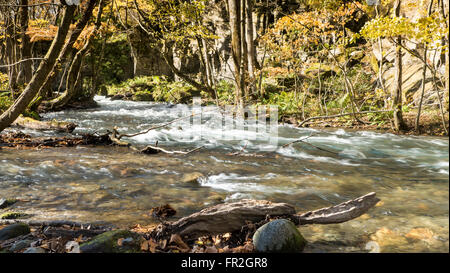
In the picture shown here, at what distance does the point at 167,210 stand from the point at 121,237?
1069 millimetres

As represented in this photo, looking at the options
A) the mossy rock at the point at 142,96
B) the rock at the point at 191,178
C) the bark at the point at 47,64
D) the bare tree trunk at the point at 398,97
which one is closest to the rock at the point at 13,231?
the rock at the point at 191,178

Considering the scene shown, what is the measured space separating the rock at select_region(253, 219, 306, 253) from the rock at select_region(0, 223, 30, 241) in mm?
1839

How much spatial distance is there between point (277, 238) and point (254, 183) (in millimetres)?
2173

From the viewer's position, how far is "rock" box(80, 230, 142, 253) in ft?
6.03

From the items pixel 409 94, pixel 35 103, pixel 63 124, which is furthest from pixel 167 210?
pixel 409 94

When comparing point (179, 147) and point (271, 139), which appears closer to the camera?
point (179, 147)

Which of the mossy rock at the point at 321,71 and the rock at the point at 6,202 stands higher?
the mossy rock at the point at 321,71

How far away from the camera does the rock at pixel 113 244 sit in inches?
72.4

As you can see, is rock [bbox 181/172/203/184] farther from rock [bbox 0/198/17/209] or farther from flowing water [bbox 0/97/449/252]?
rock [bbox 0/198/17/209]

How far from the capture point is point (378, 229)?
2.36 meters

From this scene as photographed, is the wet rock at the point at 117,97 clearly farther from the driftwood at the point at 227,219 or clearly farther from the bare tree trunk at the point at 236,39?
the driftwood at the point at 227,219

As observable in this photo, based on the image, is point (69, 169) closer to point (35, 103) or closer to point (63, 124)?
point (63, 124)

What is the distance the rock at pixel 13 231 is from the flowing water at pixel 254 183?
521mm

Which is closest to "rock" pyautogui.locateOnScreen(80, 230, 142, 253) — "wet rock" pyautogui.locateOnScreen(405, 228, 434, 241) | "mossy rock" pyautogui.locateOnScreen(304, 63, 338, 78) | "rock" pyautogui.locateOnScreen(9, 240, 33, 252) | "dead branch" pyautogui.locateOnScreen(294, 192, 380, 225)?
"rock" pyautogui.locateOnScreen(9, 240, 33, 252)
